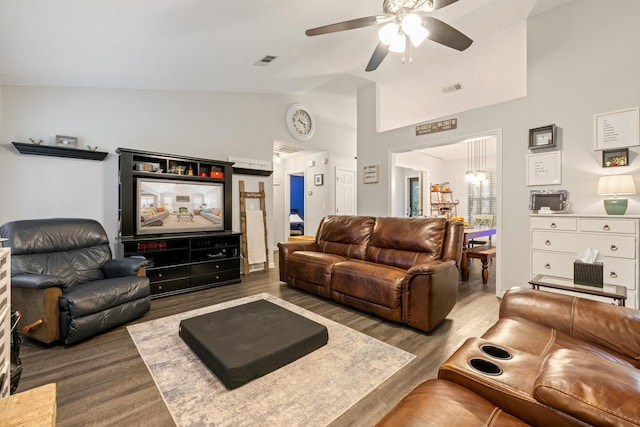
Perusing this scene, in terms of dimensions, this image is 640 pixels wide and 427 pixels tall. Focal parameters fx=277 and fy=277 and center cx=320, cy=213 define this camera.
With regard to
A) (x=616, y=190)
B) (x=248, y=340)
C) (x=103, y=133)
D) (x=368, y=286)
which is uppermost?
(x=103, y=133)

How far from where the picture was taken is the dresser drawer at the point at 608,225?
2.46 m

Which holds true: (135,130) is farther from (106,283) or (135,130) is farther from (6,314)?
(6,314)

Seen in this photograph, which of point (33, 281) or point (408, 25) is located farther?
point (33, 281)

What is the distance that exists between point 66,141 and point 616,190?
5.89m

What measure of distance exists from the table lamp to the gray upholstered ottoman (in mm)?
3006

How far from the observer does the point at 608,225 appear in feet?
8.44

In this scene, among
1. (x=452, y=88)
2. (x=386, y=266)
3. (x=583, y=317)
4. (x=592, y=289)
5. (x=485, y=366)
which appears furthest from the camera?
(x=452, y=88)

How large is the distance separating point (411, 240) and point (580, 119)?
2241 mm

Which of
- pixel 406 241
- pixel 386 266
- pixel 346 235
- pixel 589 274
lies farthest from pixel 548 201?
pixel 346 235

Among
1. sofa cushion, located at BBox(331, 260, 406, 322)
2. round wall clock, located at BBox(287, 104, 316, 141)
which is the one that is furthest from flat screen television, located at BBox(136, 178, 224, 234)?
sofa cushion, located at BBox(331, 260, 406, 322)

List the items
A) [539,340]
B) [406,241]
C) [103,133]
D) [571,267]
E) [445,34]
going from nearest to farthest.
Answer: [539,340] < [445,34] < [571,267] < [406,241] < [103,133]

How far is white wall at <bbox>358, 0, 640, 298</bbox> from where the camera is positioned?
2811 mm

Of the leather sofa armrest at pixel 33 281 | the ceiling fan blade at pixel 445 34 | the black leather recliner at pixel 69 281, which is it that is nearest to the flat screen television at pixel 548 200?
the ceiling fan blade at pixel 445 34

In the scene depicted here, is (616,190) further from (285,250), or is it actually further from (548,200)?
(285,250)
